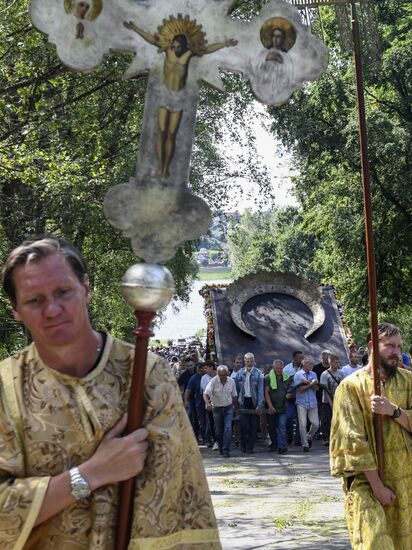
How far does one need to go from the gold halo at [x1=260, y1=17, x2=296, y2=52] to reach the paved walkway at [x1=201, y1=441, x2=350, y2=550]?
6.84 metres

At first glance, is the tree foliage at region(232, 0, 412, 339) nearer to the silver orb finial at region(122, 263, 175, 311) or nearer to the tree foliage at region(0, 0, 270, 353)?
the tree foliage at region(0, 0, 270, 353)

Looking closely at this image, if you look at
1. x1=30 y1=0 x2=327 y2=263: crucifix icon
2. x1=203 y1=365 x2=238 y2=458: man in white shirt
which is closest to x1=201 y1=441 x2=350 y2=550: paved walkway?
x1=203 y1=365 x2=238 y2=458: man in white shirt

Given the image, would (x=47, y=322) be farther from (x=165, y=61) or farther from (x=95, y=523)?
(x=165, y=61)

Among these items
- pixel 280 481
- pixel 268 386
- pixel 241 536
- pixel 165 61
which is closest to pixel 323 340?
pixel 268 386

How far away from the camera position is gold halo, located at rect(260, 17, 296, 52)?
3980mm

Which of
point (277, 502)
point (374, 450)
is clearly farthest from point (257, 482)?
point (374, 450)

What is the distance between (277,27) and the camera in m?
3.99

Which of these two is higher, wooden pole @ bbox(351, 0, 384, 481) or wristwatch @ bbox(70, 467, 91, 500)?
wooden pole @ bbox(351, 0, 384, 481)

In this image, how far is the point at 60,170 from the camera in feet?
52.5

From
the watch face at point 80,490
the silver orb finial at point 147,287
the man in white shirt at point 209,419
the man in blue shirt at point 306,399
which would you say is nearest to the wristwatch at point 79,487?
the watch face at point 80,490

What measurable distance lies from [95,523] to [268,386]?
16169 millimetres

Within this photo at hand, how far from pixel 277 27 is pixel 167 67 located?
0.40 m

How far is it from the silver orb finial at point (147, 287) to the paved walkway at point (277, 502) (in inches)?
266

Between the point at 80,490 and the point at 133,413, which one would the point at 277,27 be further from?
the point at 80,490
